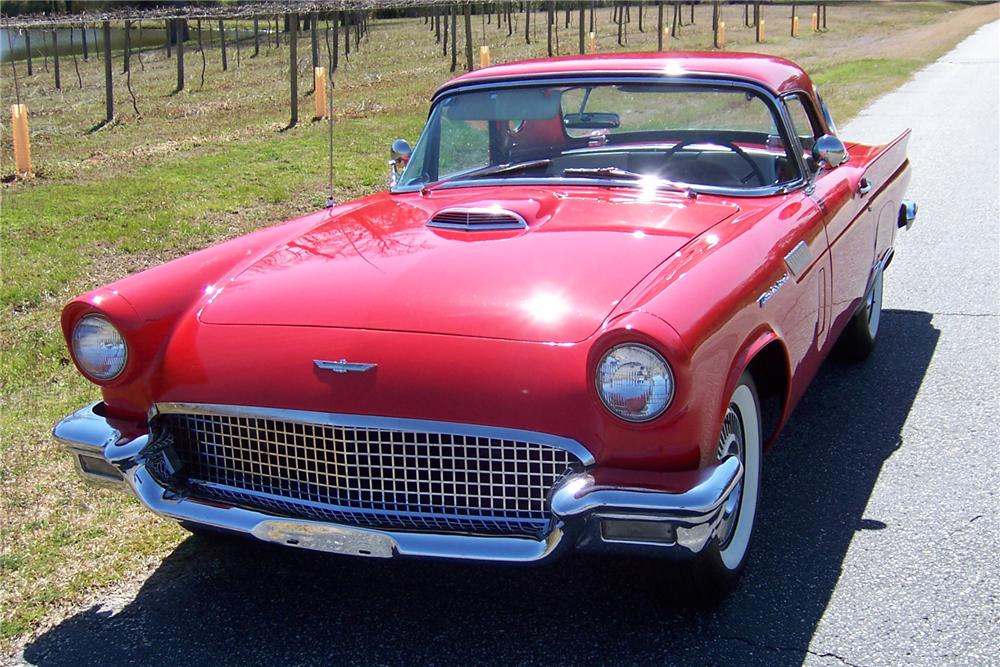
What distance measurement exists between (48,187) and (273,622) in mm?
8325

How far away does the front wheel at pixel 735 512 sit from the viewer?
113 inches

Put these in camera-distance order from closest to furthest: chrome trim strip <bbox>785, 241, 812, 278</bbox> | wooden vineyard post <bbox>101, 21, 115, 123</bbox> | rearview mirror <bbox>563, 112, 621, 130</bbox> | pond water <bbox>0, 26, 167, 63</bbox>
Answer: chrome trim strip <bbox>785, 241, 812, 278</bbox>
rearview mirror <bbox>563, 112, 621, 130</bbox>
wooden vineyard post <bbox>101, 21, 115, 123</bbox>
pond water <bbox>0, 26, 167, 63</bbox>

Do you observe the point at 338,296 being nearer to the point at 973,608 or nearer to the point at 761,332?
the point at 761,332

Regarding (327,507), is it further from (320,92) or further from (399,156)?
(320,92)

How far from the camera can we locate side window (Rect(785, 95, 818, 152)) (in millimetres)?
4438

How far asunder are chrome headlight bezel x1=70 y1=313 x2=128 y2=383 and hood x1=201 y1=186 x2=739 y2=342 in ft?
0.87

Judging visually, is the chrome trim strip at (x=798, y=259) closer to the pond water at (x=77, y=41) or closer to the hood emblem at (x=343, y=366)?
the hood emblem at (x=343, y=366)

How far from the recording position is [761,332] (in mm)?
3078

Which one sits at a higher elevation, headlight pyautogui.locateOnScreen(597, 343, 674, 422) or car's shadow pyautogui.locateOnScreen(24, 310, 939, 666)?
headlight pyautogui.locateOnScreen(597, 343, 674, 422)

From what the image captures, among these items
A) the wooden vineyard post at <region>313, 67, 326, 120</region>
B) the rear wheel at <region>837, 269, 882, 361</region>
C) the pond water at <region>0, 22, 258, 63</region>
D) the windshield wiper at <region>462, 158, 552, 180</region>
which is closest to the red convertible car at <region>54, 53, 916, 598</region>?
the windshield wiper at <region>462, 158, 552, 180</region>

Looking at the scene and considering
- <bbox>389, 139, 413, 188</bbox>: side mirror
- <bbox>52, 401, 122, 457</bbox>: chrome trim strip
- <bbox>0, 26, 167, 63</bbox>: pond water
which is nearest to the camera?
<bbox>52, 401, 122, 457</bbox>: chrome trim strip

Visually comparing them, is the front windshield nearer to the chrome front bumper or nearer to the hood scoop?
the hood scoop

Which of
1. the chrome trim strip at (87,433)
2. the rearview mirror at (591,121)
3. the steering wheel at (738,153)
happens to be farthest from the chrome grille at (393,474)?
the rearview mirror at (591,121)

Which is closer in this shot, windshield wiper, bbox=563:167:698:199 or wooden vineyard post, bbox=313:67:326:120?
windshield wiper, bbox=563:167:698:199
